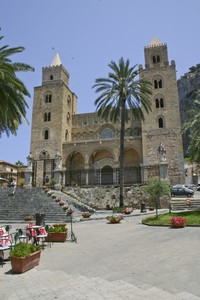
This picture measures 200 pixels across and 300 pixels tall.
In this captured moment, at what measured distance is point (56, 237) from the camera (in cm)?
967

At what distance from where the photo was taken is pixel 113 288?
4578 mm

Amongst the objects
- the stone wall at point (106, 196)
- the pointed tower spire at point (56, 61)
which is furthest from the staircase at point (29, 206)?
the pointed tower spire at point (56, 61)

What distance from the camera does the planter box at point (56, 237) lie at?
379 inches

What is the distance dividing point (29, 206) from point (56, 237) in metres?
11.5

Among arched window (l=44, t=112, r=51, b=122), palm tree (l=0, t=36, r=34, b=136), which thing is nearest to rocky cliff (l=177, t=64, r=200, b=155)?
arched window (l=44, t=112, r=51, b=122)

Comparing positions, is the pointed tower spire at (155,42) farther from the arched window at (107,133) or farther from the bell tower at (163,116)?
the arched window at (107,133)

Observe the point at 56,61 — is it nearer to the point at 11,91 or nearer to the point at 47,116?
the point at 47,116

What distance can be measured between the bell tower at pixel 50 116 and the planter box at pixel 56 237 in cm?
2890

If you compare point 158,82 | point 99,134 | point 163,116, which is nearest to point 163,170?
point 163,116

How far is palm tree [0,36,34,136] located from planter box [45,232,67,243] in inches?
297

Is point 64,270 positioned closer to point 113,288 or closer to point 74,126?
point 113,288

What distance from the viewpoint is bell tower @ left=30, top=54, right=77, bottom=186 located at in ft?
130

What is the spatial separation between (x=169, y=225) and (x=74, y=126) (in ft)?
111

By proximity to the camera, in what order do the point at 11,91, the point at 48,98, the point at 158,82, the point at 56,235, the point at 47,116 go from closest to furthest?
the point at 56,235 → the point at 11,91 → the point at 158,82 → the point at 47,116 → the point at 48,98
